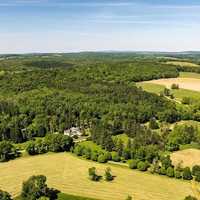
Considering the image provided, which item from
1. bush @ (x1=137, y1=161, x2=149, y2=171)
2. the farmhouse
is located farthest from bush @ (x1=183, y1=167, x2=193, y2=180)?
the farmhouse

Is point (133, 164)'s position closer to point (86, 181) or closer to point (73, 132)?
point (86, 181)

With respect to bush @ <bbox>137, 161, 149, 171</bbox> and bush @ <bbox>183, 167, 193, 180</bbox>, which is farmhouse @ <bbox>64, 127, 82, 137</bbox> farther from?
bush @ <bbox>183, 167, 193, 180</bbox>

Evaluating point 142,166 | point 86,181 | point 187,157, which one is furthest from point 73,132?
point 86,181

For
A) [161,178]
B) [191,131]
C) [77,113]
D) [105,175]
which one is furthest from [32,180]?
[77,113]

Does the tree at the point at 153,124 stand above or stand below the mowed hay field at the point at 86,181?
above

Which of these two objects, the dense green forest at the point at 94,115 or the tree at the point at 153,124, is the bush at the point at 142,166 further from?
the tree at the point at 153,124

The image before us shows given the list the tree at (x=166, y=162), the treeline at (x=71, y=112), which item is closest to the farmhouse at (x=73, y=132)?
the treeline at (x=71, y=112)
